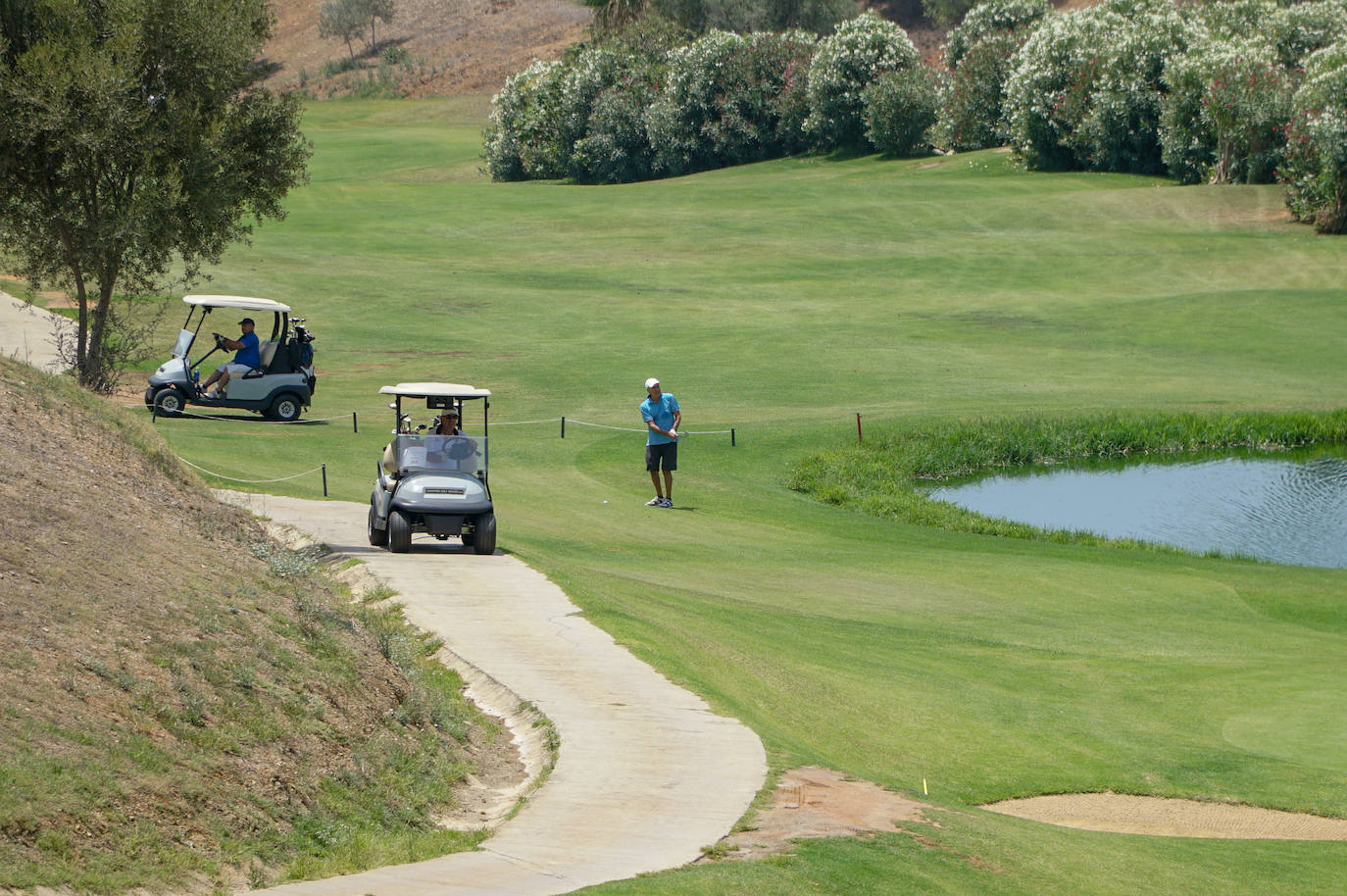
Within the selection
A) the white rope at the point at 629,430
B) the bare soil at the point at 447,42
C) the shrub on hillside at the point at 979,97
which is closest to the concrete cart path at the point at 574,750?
the white rope at the point at 629,430

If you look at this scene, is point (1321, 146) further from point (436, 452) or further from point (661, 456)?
point (436, 452)

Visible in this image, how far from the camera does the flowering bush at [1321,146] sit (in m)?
58.5

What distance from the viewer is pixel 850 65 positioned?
85000 mm

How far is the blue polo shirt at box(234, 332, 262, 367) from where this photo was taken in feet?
109

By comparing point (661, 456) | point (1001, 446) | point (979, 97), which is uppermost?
point (979, 97)

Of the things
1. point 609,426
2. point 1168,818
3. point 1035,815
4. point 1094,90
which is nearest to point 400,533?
point 1035,815

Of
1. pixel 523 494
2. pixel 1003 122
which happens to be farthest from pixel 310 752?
pixel 1003 122

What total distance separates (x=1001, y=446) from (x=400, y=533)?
19.2 m

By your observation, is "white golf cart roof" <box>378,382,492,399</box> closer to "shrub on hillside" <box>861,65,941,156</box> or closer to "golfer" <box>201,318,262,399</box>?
"golfer" <box>201,318,262,399</box>

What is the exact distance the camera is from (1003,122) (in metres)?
85.5

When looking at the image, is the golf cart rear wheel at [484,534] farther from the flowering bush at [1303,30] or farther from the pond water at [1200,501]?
the flowering bush at [1303,30]

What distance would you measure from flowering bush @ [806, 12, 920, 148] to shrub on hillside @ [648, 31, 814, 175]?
2.53m

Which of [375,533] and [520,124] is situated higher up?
[520,124]

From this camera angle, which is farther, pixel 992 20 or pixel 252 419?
pixel 992 20
